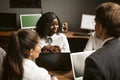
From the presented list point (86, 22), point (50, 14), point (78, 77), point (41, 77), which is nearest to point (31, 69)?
point (41, 77)

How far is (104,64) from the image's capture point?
130 cm

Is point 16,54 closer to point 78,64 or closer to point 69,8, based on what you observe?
point 78,64

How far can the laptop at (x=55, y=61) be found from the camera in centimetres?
232

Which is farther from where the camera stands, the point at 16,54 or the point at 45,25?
the point at 45,25

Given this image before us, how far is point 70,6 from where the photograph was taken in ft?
16.5

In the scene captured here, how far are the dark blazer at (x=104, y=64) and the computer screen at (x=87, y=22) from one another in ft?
11.0

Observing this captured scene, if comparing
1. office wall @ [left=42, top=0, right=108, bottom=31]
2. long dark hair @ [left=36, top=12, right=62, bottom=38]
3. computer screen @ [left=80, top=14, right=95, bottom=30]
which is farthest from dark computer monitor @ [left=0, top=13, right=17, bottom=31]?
long dark hair @ [left=36, top=12, right=62, bottom=38]

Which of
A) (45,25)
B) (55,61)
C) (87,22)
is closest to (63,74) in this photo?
(55,61)

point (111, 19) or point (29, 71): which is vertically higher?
point (111, 19)

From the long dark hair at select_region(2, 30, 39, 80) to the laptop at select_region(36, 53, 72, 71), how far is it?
19.5 inches

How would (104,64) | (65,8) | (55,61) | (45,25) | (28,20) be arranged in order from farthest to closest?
(65,8) → (28,20) → (45,25) → (55,61) → (104,64)

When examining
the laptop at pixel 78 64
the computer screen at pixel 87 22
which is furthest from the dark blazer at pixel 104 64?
the computer screen at pixel 87 22

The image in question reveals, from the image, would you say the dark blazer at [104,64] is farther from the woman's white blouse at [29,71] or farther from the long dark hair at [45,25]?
the long dark hair at [45,25]

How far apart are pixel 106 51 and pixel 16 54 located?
2.41ft
